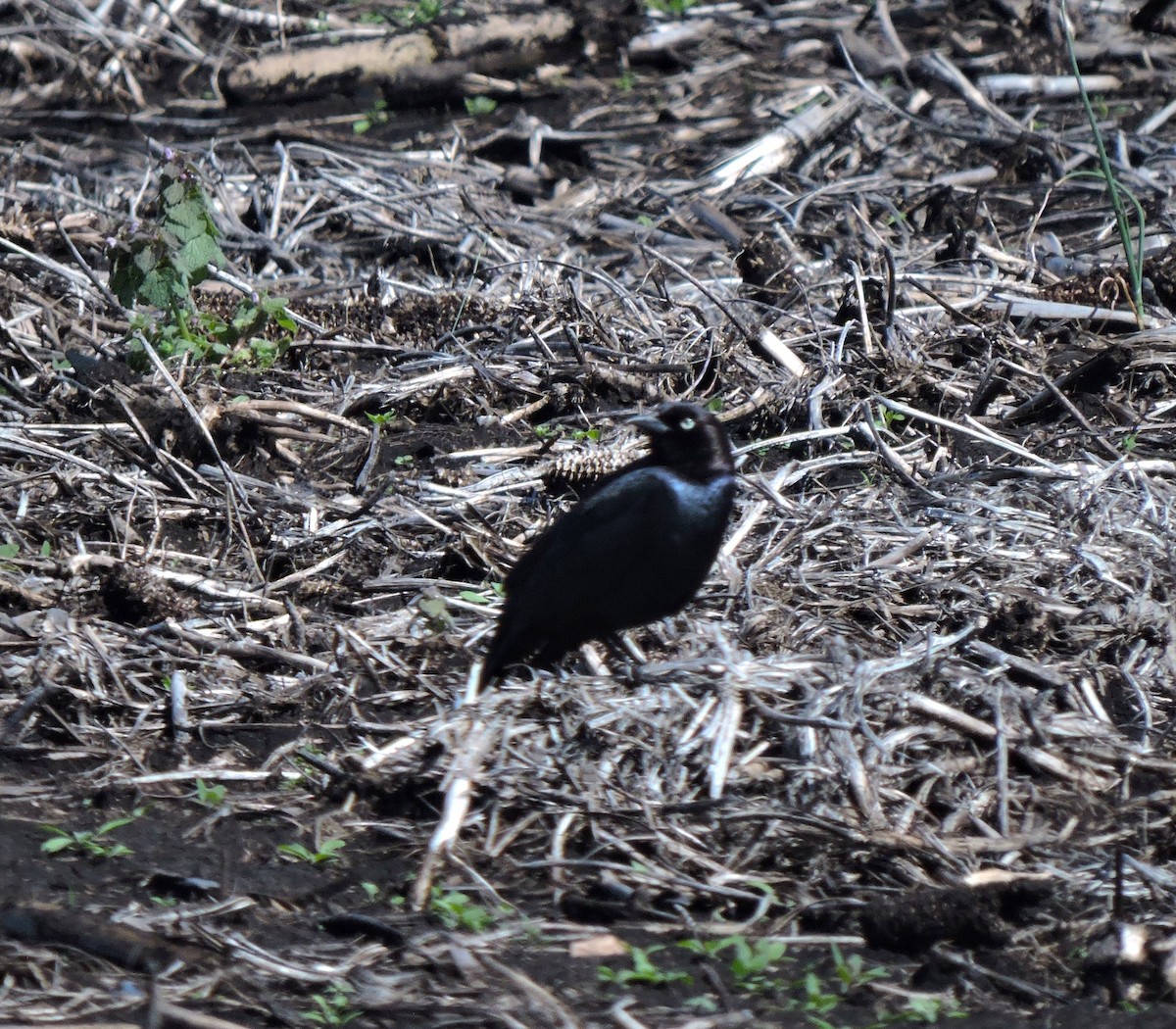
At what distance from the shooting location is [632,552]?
3.96 m

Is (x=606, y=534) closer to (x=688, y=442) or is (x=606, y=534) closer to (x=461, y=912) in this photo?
(x=688, y=442)

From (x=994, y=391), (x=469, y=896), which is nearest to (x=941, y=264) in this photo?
(x=994, y=391)

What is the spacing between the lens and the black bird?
396cm

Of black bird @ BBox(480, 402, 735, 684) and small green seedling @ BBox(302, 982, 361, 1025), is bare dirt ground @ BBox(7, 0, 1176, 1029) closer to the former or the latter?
small green seedling @ BBox(302, 982, 361, 1025)

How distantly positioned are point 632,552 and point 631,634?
609mm

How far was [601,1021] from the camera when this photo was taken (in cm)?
292

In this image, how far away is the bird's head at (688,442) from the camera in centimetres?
406

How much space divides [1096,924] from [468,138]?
21.6 feet

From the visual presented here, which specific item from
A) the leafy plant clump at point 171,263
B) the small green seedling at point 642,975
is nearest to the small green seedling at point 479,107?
the leafy plant clump at point 171,263

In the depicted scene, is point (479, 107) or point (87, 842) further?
point (479, 107)

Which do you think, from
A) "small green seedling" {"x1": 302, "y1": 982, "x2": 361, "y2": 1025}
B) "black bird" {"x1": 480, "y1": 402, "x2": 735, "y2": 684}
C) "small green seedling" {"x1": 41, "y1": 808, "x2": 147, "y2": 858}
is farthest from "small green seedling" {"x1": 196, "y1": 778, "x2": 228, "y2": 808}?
"small green seedling" {"x1": 302, "y1": 982, "x2": 361, "y2": 1025}

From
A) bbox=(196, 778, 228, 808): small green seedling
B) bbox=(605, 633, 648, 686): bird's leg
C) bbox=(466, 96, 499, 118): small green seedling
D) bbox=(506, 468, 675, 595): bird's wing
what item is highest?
bbox=(506, 468, 675, 595): bird's wing

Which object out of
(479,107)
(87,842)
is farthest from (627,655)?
(479,107)

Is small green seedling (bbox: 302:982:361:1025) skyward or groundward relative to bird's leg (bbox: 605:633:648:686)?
skyward
